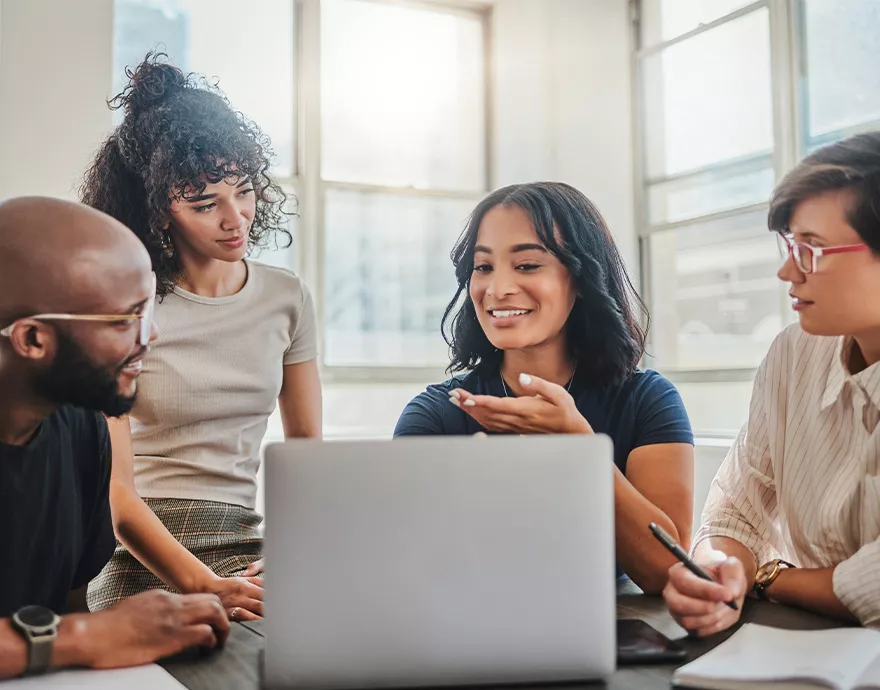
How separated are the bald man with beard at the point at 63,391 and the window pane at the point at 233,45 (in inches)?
127

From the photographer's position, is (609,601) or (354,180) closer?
(609,601)

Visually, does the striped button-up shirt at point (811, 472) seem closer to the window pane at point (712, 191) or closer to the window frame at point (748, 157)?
the window frame at point (748, 157)

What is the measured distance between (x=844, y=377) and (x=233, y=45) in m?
3.64

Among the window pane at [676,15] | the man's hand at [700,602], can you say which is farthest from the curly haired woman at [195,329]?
the window pane at [676,15]

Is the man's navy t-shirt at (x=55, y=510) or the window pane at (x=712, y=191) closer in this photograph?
the man's navy t-shirt at (x=55, y=510)

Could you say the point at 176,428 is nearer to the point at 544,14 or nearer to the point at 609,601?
the point at 609,601

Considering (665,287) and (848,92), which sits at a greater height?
(848,92)

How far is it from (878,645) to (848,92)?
134 inches

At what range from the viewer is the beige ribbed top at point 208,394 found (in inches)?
68.0

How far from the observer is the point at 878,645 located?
2.82 feet

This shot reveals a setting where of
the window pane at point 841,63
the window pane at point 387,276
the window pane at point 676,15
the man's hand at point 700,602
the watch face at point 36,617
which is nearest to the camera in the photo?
the watch face at point 36,617

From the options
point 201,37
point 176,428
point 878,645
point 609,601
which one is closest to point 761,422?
point 878,645

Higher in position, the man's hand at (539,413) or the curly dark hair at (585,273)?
the curly dark hair at (585,273)

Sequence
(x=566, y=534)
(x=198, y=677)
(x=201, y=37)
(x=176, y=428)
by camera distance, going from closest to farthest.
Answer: (x=566, y=534), (x=198, y=677), (x=176, y=428), (x=201, y=37)
